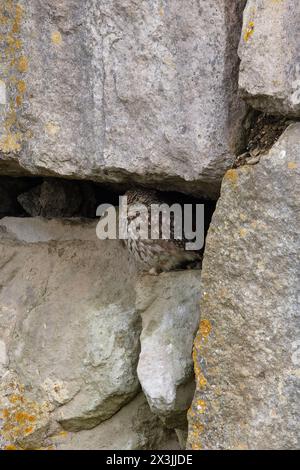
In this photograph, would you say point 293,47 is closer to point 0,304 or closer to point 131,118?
point 131,118

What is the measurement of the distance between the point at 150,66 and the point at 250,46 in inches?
13.5

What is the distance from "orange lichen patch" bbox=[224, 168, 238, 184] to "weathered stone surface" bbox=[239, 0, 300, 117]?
8.1 inches

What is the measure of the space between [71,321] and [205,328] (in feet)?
2.28

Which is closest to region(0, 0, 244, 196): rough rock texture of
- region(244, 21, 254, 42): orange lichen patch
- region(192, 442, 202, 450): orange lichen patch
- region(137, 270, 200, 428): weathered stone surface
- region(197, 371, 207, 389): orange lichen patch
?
region(244, 21, 254, 42): orange lichen patch

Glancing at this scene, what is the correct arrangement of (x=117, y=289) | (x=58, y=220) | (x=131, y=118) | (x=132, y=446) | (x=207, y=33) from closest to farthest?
(x=207, y=33) < (x=131, y=118) < (x=132, y=446) < (x=117, y=289) < (x=58, y=220)

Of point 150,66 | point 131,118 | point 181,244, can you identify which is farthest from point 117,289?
point 150,66

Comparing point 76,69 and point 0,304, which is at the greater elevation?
point 76,69

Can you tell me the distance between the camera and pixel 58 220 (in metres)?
2.66

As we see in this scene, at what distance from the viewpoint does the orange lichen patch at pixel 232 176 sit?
173 centimetres

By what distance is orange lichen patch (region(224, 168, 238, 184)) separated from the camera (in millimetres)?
1734

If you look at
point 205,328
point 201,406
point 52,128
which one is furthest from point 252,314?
point 52,128

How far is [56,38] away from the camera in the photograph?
2.09m

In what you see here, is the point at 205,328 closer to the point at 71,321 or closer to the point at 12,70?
the point at 71,321

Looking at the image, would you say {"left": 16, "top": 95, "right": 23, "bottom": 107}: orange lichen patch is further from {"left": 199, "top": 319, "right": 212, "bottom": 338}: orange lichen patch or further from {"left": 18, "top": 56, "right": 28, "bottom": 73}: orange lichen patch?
{"left": 199, "top": 319, "right": 212, "bottom": 338}: orange lichen patch
